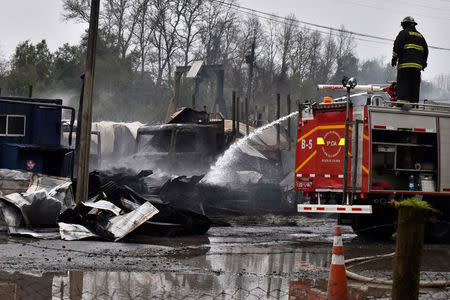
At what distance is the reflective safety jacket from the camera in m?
14.1

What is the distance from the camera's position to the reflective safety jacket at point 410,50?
1412 centimetres

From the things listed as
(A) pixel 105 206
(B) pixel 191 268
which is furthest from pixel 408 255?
(A) pixel 105 206

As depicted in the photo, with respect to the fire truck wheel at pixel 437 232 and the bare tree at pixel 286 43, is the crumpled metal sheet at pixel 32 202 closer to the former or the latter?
the fire truck wheel at pixel 437 232

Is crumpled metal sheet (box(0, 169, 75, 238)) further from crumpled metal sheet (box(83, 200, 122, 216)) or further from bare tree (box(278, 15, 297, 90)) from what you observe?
bare tree (box(278, 15, 297, 90))

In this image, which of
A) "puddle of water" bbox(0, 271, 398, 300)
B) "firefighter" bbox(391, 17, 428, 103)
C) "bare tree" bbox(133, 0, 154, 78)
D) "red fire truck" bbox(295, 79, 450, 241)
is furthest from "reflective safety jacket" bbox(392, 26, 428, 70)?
"bare tree" bbox(133, 0, 154, 78)

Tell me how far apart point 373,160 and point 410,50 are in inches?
93.3

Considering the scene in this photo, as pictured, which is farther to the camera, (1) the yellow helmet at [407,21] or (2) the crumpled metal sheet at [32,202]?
(1) the yellow helmet at [407,21]

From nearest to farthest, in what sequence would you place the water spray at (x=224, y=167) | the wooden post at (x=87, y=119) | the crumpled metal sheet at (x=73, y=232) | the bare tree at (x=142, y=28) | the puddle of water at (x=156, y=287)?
the puddle of water at (x=156, y=287)
the crumpled metal sheet at (x=73, y=232)
the wooden post at (x=87, y=119)
the water spray at (x=224, y=167)
the bare tree at (x=142, y=28)

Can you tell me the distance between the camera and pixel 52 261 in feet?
29.2

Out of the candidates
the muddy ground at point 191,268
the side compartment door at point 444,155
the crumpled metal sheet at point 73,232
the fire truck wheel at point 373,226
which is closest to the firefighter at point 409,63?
the side compartment door at point 444,155

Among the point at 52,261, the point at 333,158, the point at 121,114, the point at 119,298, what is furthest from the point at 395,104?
the point at 121,114

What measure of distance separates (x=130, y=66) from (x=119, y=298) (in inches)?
1794

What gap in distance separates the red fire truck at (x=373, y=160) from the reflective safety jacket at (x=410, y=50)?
0.89 meters

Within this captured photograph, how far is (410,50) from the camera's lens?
1412 centimetres
